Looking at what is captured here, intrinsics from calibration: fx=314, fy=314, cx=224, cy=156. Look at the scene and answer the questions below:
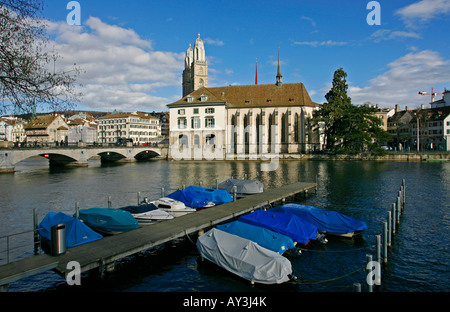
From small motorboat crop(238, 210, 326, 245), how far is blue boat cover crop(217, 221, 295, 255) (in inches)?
59.9

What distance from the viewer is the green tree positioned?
83.2 m

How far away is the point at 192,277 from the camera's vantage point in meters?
15.4

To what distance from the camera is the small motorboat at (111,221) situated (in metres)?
19.3

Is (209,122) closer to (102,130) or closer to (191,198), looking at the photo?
(191,198)

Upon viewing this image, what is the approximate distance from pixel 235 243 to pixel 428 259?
35.4 feet

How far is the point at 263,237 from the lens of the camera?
16.8 meters

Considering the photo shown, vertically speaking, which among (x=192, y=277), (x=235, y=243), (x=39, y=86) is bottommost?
(x=192, y=277)

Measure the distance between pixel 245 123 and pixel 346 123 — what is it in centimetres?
3149

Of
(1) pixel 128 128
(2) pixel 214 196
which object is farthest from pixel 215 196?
(1) pixel 128 128

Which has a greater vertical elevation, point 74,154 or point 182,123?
point 182,123

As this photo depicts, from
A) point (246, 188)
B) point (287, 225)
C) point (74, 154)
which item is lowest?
point (287, 225)

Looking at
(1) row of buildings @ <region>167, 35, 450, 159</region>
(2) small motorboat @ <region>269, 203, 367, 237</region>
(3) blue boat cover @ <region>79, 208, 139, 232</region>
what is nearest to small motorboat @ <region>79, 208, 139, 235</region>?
(3) blue boat cover @ <region>79, 208, 139, 232</region>
